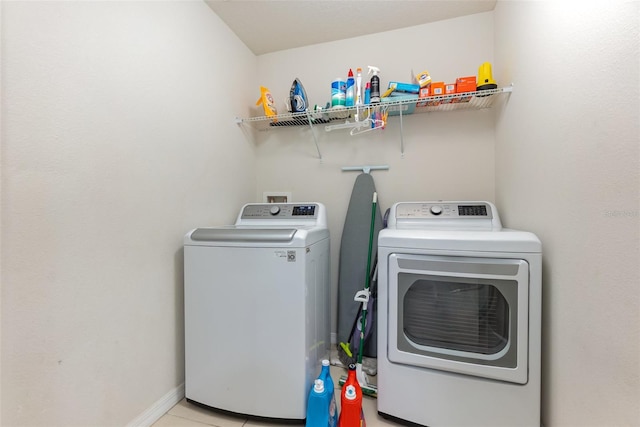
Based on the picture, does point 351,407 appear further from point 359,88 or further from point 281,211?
point 359,88

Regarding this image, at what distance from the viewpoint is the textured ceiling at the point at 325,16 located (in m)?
1.72

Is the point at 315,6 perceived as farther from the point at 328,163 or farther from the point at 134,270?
the point at 134,270

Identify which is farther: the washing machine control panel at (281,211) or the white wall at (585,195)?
the washing machine control panel at (281,211)

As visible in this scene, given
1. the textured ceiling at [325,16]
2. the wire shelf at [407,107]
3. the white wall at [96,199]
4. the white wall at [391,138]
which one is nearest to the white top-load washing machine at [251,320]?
the white wall at [96,199]

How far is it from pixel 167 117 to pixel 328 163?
116 centimetres

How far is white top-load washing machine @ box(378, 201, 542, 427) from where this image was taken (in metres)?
1.10

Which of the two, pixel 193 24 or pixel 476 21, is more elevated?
pixel 476 21

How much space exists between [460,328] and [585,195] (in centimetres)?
72

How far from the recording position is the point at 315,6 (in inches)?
68.0

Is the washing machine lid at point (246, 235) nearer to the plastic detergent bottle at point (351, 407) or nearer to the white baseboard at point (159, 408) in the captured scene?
the plastic detergent bottle at point (351, 407)

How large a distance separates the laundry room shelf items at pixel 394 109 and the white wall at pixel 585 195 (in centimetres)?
31

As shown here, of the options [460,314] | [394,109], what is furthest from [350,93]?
[460,314]

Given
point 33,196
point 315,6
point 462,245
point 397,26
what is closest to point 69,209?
point 33,196

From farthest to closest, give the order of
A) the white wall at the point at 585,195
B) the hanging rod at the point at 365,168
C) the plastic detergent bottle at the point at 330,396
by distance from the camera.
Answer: the hanging rod at the point at 365,168
the plastic detergent bottle at the point at 330,396
the white wall at the point at 585,195
